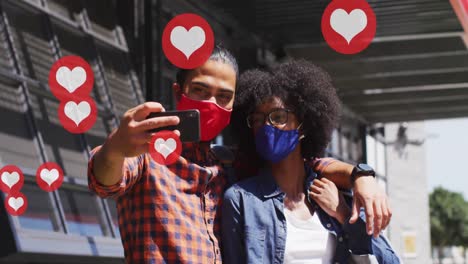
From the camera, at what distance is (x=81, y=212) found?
7.90m

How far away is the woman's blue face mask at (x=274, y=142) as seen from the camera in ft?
9.89

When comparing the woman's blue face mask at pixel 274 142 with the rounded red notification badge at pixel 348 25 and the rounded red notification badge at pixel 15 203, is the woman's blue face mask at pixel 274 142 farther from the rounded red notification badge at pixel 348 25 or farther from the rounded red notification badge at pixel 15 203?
the rounded red notification badge at pixel 15 203

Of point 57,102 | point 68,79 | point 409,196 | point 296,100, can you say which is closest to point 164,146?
point 296,100

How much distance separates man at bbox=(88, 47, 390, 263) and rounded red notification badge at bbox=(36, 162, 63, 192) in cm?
371

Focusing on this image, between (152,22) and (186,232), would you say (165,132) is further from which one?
(152,22)

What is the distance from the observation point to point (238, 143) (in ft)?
10.7

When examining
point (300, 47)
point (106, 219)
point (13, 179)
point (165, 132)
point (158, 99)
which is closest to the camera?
point (165, 132)

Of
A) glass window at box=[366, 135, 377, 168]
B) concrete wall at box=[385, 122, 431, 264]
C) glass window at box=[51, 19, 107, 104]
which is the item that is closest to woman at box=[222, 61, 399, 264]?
glass window at box=[51, 19, 107, 104]

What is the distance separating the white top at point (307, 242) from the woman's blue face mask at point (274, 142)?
19 cm

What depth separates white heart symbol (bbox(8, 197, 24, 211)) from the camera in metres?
6.11

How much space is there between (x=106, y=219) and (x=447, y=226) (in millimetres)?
73134

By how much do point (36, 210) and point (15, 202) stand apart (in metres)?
0.80

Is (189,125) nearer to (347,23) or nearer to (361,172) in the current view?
(361,172)

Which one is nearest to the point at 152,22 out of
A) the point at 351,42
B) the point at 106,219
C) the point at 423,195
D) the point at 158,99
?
the point at 158,99
